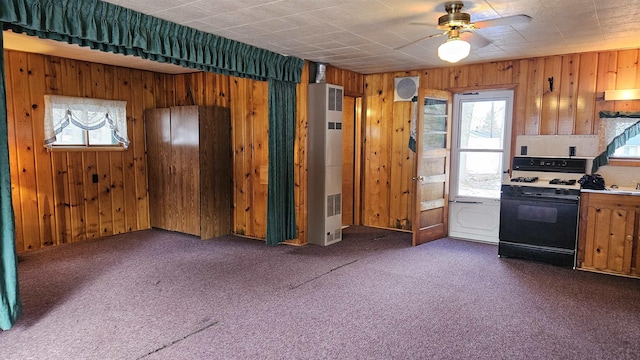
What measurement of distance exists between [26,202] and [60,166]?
587 mm

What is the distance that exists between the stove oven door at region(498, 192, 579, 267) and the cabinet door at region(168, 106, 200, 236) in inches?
155

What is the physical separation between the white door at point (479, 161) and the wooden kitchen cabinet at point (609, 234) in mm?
1148

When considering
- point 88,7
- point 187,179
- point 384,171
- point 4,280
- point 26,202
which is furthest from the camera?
point 384,171

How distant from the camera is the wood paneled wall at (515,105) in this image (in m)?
4.45

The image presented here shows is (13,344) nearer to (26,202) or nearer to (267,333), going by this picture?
(267,333)

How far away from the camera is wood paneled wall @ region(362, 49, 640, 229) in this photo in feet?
14.6

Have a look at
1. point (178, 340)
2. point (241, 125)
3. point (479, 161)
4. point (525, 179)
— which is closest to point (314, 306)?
point (178, 340)

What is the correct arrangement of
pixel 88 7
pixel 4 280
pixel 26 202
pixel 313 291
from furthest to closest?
pixel 26 202 < pixel 313 291 < pixel 88 7 < pixel 4 280

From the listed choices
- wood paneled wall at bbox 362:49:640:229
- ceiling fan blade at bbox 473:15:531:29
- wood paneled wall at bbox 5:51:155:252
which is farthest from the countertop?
wood paneled wall at bbox 5:51:155:252

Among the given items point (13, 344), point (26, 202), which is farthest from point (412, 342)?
point (26, 202)

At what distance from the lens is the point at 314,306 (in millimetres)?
3266

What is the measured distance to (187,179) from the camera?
5.61 m

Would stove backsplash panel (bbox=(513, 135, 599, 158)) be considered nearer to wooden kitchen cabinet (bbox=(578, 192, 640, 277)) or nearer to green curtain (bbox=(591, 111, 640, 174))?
green curtain (bbox=(591, 111, 640, 174))

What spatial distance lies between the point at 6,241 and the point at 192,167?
293 centimetres
